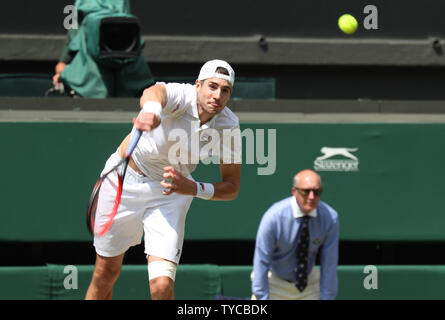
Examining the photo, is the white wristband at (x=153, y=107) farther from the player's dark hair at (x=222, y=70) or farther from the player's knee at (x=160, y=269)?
the player's knee at (x=160, y=269)

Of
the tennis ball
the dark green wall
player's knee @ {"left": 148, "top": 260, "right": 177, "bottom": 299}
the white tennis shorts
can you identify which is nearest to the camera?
Result: player's knee @ {"left": 148, "top": 260, "right": 177, "bottom": 299}

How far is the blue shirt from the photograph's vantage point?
6238 mm

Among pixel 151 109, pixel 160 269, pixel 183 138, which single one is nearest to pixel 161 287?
pixel 160 269

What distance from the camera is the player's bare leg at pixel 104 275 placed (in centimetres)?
543

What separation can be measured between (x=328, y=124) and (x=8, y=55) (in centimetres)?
394

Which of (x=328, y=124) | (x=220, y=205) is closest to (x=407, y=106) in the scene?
(x=328, y=124)

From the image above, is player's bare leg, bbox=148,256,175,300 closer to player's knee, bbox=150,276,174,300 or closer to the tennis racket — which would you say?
player's knee, bbox=150,276,174,300

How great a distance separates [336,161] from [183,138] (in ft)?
9.01

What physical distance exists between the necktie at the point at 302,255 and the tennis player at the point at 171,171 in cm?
131

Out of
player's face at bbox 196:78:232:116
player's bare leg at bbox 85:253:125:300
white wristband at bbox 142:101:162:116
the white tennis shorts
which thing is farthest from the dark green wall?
white wristband at bbox 142:101:162:116

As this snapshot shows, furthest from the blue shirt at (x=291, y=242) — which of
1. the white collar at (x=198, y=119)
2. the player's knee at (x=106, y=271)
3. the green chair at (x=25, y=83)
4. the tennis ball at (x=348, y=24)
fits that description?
the green chair at (x=25, y=83)

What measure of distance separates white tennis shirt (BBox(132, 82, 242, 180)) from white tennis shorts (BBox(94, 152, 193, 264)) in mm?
102

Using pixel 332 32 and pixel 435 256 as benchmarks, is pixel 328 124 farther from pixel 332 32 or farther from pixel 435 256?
pixel 332 32

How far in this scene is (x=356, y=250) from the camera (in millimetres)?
7637
